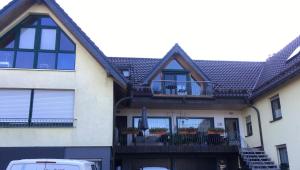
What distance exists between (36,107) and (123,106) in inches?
225

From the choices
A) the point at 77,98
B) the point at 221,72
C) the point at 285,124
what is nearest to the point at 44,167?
the point at 77,98

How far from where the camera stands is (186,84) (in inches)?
814

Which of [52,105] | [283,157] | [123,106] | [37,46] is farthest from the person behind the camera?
[123,106]

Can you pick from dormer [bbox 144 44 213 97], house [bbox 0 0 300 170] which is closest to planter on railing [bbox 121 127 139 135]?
house [bbox 0 0 300 170]

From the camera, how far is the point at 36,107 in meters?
15.9

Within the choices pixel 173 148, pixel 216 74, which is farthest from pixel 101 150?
pixel 216 74

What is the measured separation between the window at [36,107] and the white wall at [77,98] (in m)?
0.29

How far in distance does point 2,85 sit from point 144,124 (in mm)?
7005

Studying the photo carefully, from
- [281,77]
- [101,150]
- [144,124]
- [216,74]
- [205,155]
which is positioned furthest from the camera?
[216,74]

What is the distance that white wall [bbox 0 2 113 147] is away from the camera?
50.1 feet

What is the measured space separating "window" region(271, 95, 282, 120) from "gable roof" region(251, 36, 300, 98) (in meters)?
0.63

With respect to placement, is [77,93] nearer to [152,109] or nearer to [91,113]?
[91,113]

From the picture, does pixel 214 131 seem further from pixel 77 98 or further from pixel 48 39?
pixel 48 39

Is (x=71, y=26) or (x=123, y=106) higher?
(x=71, y=26)
